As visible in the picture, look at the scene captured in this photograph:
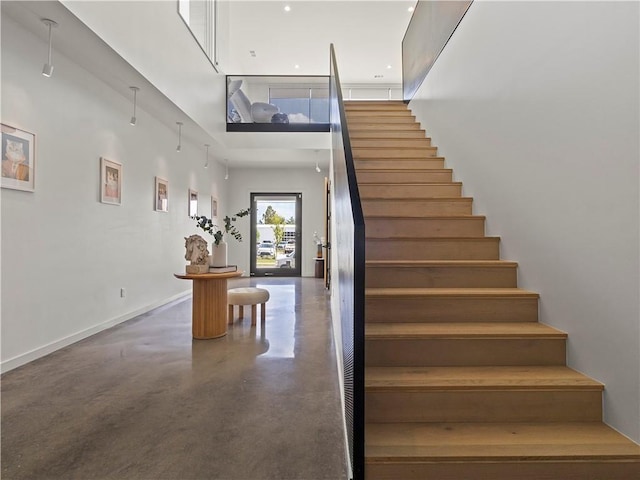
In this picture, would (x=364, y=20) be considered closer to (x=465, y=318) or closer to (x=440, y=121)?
(x=440, y=121)


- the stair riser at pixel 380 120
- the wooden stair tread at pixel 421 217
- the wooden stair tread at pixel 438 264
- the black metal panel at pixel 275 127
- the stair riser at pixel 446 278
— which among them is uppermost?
the black metal panel at pixel 275 127

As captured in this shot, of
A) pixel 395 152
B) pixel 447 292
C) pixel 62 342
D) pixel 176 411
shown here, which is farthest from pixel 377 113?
pixel 62 342

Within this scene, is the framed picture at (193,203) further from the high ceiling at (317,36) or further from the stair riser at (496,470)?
the stair riser at (496,470)

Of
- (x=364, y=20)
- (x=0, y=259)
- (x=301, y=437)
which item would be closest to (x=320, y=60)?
(x=364, y=20)

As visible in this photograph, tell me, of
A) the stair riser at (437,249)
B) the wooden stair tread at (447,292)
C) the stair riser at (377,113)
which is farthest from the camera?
the stair riser at (377,113)

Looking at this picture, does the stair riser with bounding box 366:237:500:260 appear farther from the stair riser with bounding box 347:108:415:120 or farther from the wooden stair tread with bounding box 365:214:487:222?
the stair riser with bounding box 347:108:415:120

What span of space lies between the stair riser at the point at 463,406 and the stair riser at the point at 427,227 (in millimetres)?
1409

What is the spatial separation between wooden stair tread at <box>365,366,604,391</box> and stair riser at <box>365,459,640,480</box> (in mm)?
332

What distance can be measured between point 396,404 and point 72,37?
4007mm

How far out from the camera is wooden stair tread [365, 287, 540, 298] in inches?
85.9

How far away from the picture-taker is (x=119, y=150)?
4441 mm

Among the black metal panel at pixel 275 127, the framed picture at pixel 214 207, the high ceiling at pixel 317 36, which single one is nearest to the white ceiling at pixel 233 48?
the high ceiling at pixel 317 36

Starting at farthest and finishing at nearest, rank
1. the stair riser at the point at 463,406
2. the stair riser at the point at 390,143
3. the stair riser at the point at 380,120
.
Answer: the stair riser at the point at 380,120 → the stair riser at the point at 390,143 → the stair riser at the point at 463,406

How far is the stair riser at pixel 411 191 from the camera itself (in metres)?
3.32
